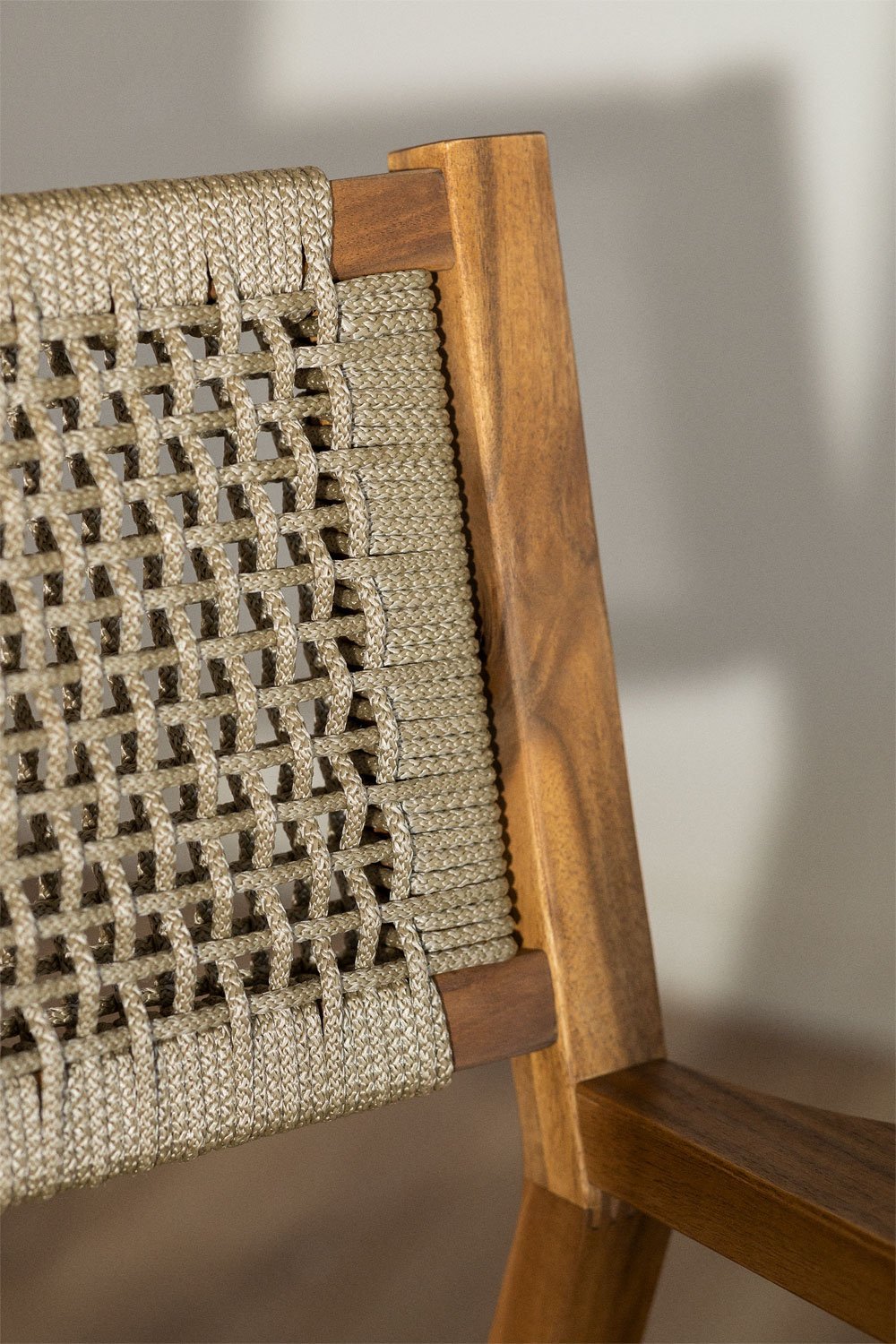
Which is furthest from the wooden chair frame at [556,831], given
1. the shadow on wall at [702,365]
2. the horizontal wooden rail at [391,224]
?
the shadow on wall at [702,365]

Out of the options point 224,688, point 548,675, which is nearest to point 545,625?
point 548,675

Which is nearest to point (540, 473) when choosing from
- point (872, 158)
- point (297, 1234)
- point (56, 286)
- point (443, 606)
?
point (443, 606)

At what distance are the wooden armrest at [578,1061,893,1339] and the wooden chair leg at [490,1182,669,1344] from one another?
4 centimetres

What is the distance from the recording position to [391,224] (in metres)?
0.50

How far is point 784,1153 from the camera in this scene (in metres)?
0.47

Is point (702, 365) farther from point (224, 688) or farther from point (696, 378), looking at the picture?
point (224, 688)

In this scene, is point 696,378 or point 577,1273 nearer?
point 577,1273

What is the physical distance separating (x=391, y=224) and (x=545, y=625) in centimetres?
16

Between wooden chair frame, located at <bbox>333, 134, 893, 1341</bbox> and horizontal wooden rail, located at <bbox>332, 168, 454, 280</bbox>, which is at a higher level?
horizontal wooden rail, located at <bbox>332, 168, 454, 280</bbox>

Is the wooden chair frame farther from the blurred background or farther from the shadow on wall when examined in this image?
the shadow on wall

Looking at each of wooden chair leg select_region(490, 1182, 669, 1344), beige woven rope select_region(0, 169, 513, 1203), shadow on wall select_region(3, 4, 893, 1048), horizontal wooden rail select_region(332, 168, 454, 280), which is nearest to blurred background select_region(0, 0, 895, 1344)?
shadow on wall select_region(3, 4, 893, 1048)

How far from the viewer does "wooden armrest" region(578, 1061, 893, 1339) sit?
432 millimetres

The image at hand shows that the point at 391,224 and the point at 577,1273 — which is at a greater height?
the point at 391,224

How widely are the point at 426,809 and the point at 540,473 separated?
134mm
